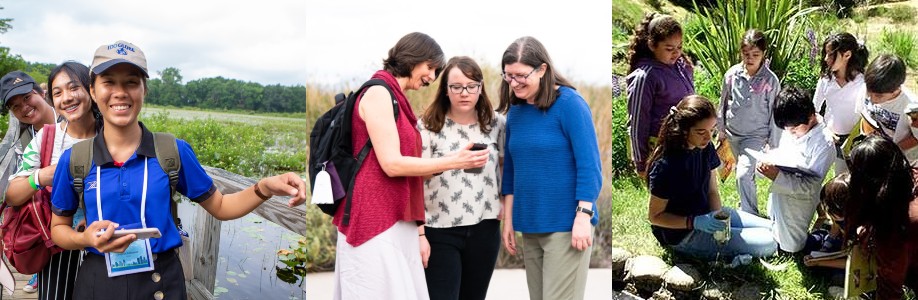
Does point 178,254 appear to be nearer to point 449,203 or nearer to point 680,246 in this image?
point 449,203

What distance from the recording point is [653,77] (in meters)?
5.45

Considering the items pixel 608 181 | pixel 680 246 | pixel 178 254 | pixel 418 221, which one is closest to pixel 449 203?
pixel 418 221

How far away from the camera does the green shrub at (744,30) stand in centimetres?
543

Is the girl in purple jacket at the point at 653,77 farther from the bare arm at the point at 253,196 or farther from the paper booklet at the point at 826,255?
the bare arm at the point at 253,196

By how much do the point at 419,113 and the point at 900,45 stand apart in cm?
393

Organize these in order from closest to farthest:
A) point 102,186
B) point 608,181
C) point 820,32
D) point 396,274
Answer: point 102,186 → point 396,274 → point 820,32 → point 608,181

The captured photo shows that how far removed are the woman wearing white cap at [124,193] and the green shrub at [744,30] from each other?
10.6 ft

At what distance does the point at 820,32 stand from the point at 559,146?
2104mm

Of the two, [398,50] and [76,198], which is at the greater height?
[398,50]

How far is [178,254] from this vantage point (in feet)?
10.2

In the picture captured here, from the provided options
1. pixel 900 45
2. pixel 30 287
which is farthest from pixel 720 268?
pixel 30 287

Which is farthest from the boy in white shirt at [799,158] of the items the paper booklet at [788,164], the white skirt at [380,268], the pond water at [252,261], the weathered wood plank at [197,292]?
the weathered wood plank at [197,292]

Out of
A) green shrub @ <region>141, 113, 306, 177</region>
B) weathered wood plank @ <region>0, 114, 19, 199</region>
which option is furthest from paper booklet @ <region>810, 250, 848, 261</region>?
weathered wood plank @ <region>0, 114, 19, 199</region>

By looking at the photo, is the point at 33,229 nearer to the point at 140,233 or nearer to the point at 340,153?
the point at 340,153
